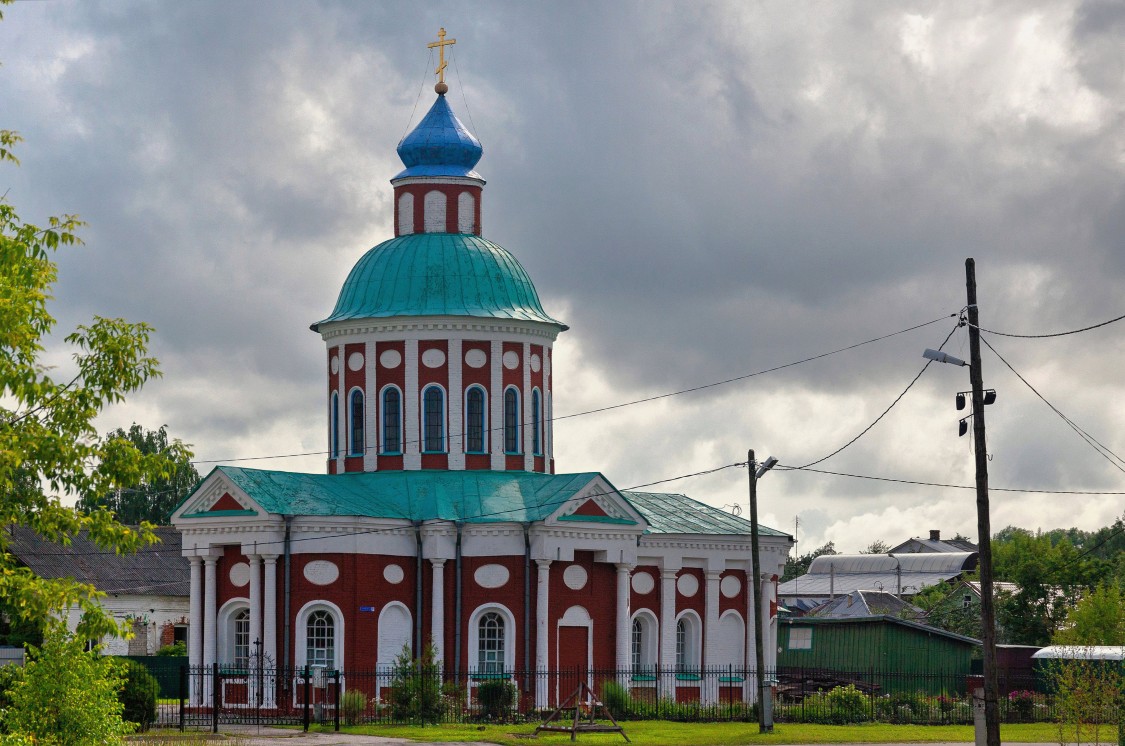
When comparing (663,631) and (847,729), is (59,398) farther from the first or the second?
(663,631)

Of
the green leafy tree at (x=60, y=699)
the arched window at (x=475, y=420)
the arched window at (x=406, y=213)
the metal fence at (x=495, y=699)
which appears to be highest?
the arched window at (x=406, y=213)

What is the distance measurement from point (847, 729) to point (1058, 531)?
13966cm

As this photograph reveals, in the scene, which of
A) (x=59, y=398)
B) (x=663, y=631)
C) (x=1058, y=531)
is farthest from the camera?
(x=1058, y=531)

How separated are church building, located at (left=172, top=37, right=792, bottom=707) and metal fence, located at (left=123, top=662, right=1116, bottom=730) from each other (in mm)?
246

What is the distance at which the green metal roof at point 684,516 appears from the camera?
50.9 meters

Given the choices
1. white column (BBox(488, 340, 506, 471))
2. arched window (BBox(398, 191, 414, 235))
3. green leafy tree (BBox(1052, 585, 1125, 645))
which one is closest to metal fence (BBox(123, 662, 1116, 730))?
white column (BBox(488, 340, 506, 471))

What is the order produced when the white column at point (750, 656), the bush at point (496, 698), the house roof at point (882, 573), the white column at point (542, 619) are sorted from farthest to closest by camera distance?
1. the house roof at point (882, 573)
2. the white column at point (750, 656)
3. the white column at point (542, 619)
4. the bush at point (496, 698)

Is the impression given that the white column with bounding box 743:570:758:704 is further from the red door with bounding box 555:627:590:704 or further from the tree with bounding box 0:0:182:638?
the tree with bounding box 0:0:182:638

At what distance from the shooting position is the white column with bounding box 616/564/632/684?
4738cm

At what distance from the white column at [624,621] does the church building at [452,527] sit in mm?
52

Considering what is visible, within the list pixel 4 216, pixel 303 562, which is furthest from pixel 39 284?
pixel 303 562

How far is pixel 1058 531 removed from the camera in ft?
574

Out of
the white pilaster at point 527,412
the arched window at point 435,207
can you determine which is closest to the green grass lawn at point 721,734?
the white pilaster at point 527,412

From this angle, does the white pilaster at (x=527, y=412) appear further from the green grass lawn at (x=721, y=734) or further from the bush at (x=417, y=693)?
the green grass lawn at (x=721, y=734)
